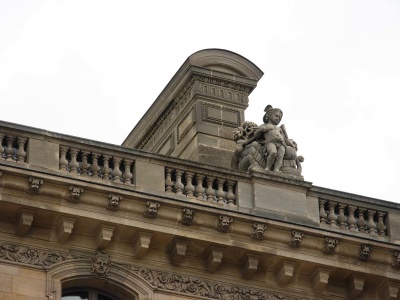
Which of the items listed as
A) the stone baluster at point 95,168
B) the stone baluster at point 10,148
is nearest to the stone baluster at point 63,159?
the stone baluster at point 95,168

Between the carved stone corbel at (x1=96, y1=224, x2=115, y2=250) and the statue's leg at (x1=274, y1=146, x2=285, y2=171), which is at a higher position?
the statue's leg at (x1=274, y1=146, x2=285, y2=171)

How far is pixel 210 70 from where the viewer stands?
→ 32500 millimetres

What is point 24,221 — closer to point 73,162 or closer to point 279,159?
point 73,162

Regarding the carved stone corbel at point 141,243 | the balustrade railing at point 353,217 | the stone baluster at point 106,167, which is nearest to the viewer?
the carved stone corbel at point 141,243

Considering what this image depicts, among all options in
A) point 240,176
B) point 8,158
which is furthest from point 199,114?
point 8,158

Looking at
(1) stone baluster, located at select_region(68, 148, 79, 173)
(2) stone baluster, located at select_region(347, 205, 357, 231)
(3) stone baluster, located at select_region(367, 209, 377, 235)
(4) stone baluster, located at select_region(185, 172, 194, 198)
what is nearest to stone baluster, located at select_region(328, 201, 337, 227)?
(2) stone baluster, located at select_region(347, 205, 357, 231)

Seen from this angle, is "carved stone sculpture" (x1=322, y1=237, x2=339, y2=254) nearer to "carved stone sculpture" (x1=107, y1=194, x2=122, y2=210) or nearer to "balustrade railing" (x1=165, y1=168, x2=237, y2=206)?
"balustrade railing" (x1=165, y1=168, x2=237, y2=206)

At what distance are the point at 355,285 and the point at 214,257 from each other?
2.39 meters

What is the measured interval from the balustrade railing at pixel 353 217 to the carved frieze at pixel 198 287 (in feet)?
5.55

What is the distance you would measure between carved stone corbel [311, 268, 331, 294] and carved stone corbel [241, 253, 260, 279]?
39.3 inches

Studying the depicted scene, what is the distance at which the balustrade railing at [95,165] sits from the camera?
27172 mm

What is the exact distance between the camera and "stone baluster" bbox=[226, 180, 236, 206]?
2806 centimetres

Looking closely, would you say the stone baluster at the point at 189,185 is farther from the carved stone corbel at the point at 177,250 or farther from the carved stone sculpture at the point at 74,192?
the carved stone sculpture at the point at 74,192

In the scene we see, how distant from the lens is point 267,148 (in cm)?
2916
